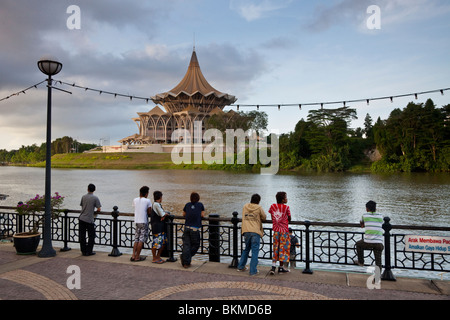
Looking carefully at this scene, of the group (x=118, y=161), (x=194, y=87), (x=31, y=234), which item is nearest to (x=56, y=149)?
(x=194, y=87)

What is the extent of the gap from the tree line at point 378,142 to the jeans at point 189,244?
58.3 meters

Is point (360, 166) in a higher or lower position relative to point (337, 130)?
lower

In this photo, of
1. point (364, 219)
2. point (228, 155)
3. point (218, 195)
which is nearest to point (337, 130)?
point (228, 155)

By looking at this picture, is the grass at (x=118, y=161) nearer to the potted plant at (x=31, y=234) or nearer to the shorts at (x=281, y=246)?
the potted plant at (x=31, y=234)

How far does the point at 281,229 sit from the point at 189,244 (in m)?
1.95

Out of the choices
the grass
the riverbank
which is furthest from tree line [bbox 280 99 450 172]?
the grass

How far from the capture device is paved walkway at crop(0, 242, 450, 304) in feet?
18.4

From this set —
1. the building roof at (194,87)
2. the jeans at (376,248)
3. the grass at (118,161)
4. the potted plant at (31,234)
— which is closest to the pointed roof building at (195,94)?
the building roof at (194,87)

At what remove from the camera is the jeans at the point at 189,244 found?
23.3 feet

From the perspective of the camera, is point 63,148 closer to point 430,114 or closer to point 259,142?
point 259,142

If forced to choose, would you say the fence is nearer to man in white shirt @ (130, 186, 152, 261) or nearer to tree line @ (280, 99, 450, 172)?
man in white shirt @ (130, 186, 152, 261)
